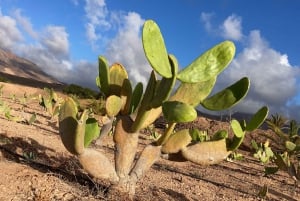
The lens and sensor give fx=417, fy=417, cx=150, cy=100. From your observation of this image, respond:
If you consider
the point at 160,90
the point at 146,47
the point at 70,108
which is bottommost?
the point at 70,108

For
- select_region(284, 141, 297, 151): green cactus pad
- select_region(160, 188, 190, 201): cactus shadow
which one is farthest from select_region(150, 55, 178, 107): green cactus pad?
select_region(284, 141, 297, 151): green cactus pad

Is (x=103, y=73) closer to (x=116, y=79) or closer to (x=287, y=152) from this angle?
(x=116, y=79)

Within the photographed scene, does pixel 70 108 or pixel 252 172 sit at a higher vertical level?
pixel 70 108

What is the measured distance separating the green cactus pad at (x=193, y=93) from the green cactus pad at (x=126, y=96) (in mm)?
417

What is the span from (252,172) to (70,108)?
4.64 metres

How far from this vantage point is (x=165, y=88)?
3.10 meters

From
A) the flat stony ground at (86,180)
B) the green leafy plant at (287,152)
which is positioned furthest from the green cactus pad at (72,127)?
the green leafy plant at (287,152)

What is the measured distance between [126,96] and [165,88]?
0.68m

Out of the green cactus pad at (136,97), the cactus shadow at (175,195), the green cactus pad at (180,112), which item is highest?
the green cactus pad at (136,97)

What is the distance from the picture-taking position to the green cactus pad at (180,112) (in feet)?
9.47

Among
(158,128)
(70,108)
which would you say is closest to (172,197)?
(70,108)

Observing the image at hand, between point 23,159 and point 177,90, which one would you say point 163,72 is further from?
point 23,159

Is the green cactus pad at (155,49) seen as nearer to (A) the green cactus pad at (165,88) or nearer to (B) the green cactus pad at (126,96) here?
(A) the green cactus pad at (165,88)

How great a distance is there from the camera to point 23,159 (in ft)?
14.2
